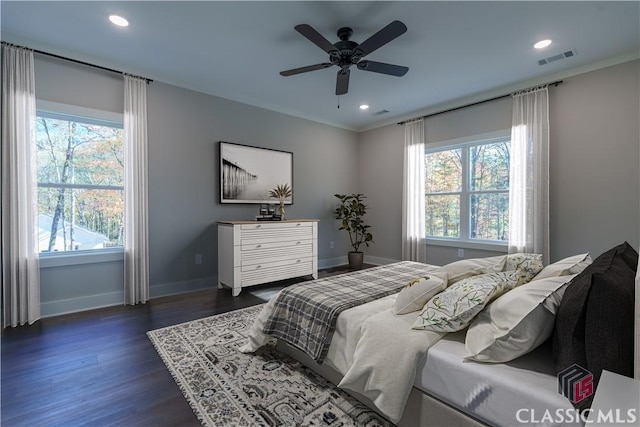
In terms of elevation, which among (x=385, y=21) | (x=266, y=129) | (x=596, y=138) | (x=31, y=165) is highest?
(x=385, y=21)

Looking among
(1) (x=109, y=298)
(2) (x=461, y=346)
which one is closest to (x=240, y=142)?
(1) (x=109, y=298)

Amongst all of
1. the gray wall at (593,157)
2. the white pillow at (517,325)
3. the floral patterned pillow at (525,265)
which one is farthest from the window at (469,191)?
the white pillow at (517,325)

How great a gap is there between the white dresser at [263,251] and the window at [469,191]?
2161 millimetres

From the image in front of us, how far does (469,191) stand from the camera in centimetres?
454

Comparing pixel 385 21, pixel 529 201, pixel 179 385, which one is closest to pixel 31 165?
pixel 179 385

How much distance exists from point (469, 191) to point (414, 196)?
0.85 metres

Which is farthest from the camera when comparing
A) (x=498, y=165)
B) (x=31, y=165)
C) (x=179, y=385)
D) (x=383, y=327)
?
(x=498, y=165)

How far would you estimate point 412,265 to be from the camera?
2971 millimetres

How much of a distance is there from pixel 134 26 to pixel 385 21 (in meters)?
2.27

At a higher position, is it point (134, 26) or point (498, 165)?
point (134, 26)

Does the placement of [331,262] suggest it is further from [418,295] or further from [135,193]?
[418,295]

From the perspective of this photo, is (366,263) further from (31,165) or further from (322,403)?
(31,165)

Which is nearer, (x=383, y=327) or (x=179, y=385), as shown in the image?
(x=383, y=327)

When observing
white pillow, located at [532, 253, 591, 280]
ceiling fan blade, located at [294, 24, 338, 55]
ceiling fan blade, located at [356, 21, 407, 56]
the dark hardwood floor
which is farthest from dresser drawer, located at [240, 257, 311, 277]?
white pillow, located at [532, 253, 591, 280]
